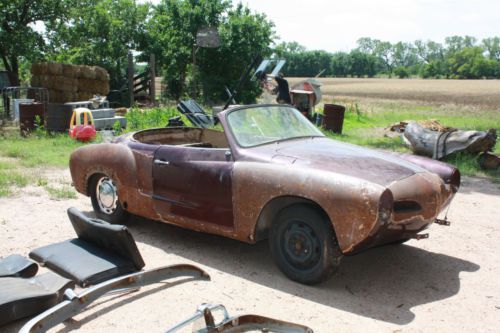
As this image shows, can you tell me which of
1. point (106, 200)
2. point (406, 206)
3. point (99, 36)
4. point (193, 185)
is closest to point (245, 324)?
point (406, 206)

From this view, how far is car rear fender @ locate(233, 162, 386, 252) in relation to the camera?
3990 millimetres

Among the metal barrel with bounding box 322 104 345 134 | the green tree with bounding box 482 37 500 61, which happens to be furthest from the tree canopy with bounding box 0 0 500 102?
the green tree with bounding box 482 37 500 61

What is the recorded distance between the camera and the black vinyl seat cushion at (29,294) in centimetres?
365

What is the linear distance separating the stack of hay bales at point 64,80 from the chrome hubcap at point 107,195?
13578mm

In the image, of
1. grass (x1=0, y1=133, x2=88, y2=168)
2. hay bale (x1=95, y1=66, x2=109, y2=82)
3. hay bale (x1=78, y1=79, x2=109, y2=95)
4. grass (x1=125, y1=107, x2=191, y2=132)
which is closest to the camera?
grass (x1=0, y1=133, x2=88, y2=168)

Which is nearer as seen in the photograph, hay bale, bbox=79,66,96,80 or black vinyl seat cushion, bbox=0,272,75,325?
black vinyl seat cushion, bbox=0,272,75,325

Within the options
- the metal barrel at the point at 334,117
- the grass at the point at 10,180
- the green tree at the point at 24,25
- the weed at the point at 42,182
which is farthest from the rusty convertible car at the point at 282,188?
the green tree at the point at 24,25

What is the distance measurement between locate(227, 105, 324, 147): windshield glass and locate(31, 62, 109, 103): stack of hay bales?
1481 centimetres

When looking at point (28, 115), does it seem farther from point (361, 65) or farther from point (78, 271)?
point (361, 65)

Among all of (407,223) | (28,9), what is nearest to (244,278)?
(407,223)

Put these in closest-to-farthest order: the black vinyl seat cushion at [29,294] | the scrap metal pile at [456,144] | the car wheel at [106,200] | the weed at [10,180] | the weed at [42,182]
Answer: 1. the black vinyl seat cushion at [29,294]
2. the car wheel at [106,200]
3. the weed at [10,180]
4. the weed at [42,182]
5. the scrap metal pile at [456,144]

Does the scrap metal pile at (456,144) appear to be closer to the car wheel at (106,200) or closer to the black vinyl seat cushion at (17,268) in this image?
the car wheel at (106,200)

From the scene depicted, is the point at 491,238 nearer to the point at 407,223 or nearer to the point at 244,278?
the point at 407,223

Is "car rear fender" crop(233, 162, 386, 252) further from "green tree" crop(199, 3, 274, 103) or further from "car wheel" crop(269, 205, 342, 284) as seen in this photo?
"green tree" crop(199, 3, 274, 103)
